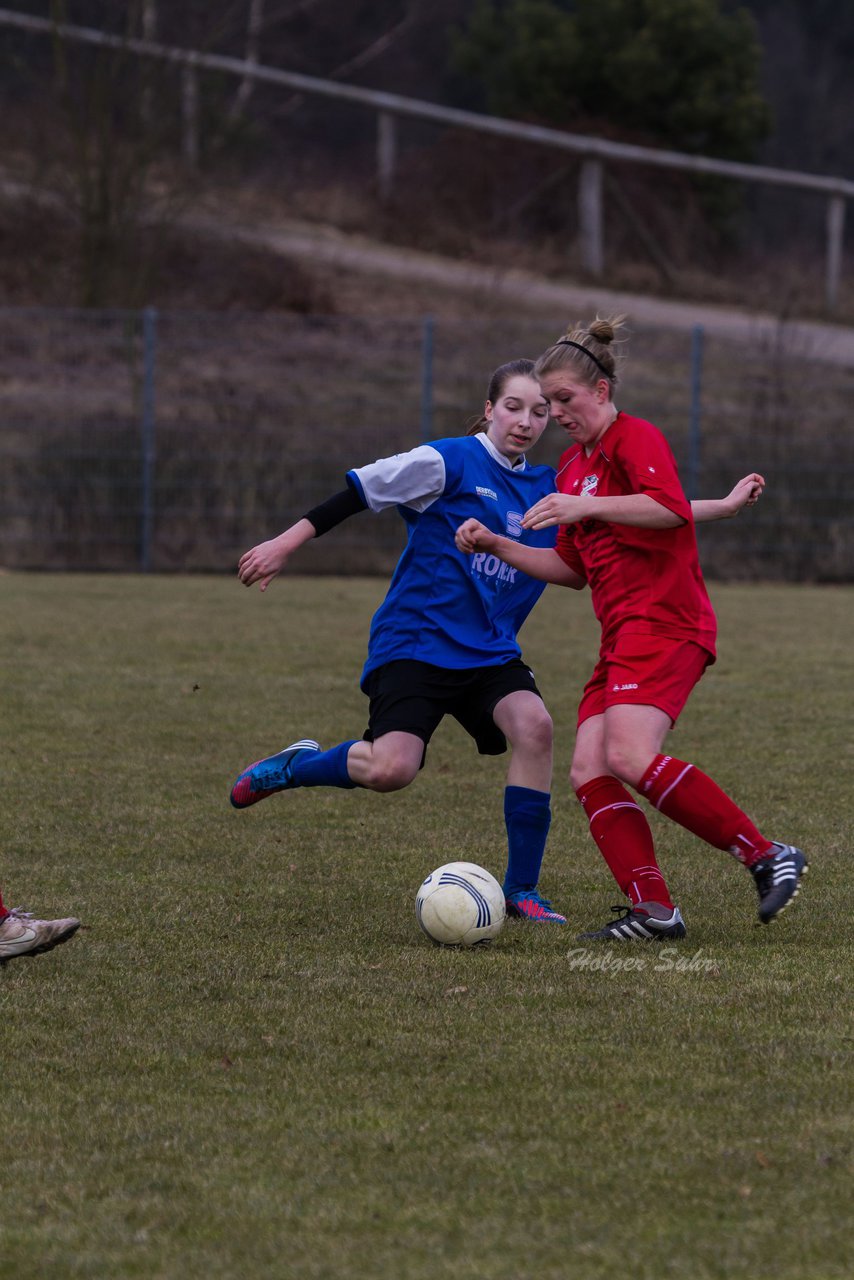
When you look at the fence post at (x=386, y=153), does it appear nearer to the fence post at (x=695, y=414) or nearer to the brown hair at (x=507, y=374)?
the fence post at (x=695, y=414)

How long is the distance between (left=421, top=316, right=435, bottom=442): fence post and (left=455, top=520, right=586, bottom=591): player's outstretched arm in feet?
41.5

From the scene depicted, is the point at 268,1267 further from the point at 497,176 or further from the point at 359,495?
the point at 497,176

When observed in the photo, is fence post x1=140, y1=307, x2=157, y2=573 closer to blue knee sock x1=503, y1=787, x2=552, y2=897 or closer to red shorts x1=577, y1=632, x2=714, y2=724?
blue knee sock x1=503, y1=787, x2=552, y2=897

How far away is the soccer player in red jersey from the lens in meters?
4.29

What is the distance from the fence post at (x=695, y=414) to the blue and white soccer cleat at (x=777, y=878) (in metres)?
13.1

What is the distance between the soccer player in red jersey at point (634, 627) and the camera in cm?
429

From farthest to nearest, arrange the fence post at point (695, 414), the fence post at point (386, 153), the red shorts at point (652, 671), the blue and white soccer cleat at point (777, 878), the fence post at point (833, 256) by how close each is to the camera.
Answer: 1. the fence post at point (386, 153)
2. the fence post at point (833, 256)
3. the fence post at point (695, 414)
4. the red shorts at point (652, 671)
5. the blue and white soccer cleat at point (777, 878)

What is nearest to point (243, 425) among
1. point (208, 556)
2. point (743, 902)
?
point (208, 556)

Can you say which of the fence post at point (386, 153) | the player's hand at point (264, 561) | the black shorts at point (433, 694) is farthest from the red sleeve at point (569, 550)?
the fence post at point (386, 153)

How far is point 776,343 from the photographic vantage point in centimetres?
1862

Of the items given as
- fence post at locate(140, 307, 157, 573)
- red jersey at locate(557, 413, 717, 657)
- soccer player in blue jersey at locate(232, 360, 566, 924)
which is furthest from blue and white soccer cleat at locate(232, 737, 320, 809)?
fence post at locate(140, 307, 157, 573)

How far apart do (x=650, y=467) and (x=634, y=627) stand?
0.41 metres

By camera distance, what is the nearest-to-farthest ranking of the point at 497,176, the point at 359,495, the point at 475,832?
1. the point at 359,495
2. the point at 475,832
3. the point at 497,176

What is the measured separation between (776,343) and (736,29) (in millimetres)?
13887
